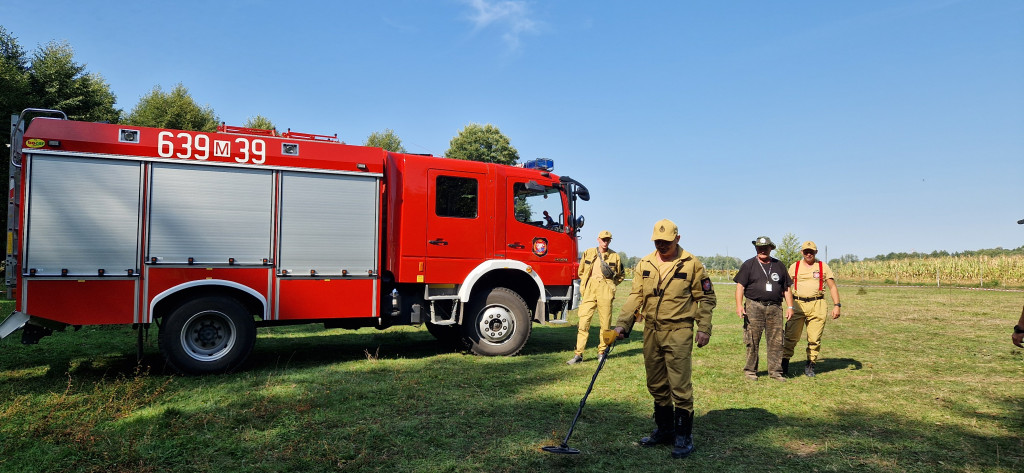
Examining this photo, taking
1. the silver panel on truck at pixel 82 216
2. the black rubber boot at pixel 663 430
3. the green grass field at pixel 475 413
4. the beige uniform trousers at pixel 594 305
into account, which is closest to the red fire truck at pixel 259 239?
the silver panel on truck at pixel 82 216

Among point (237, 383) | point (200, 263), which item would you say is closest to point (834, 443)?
point (237, 383)

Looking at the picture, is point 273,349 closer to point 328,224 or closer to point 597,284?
point 328,224

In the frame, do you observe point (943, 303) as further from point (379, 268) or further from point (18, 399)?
point (18, 399)

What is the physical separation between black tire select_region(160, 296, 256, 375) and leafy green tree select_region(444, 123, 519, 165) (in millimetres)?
38554

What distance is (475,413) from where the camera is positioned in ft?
19.9

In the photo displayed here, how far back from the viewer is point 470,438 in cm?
526

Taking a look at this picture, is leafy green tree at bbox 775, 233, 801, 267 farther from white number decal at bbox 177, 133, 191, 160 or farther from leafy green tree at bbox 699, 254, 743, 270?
white number decal at bbox 177, 133, 191, 160

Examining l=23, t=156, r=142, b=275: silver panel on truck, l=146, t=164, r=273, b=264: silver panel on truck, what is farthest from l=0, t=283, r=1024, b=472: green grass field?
l=146, t=164, r=273, b=264: silver panel on truck

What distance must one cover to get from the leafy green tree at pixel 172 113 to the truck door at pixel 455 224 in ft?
97.3

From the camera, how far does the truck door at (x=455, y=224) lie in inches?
355

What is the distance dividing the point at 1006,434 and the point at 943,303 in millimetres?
19948

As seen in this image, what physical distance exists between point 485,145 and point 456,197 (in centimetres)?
3779

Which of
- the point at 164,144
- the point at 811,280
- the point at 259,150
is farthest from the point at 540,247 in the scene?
the point at 164,144

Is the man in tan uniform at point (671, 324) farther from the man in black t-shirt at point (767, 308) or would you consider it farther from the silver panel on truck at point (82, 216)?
the silver panel on truck at point (82, 216)
